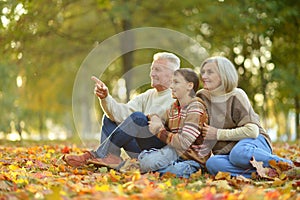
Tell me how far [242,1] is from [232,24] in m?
0.58

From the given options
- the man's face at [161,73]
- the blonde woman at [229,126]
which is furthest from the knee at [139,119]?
the blonde woman at [229,126]

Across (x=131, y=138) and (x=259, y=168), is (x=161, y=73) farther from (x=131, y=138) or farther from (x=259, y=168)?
(x=259, y=168)

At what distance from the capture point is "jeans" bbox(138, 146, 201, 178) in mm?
4750

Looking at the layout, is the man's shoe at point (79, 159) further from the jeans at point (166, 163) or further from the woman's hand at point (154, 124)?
the woman's hand at point (154, 124)

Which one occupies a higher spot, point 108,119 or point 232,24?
point 232,24

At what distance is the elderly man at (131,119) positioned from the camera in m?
5.01

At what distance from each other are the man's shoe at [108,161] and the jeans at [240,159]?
87cm

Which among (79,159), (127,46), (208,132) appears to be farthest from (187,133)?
(127,46)

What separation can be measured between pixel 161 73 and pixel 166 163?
3.08 ft

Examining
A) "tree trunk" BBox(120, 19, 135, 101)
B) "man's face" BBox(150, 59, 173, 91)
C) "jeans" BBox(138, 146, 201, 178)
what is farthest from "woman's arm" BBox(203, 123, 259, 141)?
"tree trunk" BBox(120, 19, 135, 101)

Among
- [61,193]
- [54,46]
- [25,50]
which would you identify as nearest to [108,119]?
[61,193]

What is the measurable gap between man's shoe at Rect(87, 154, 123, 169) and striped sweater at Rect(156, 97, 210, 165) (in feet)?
1.75

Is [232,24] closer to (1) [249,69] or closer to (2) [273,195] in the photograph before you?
(1) [249,69]

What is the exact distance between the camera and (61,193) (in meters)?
3.24
